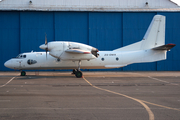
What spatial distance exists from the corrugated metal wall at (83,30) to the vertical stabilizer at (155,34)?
398 inches

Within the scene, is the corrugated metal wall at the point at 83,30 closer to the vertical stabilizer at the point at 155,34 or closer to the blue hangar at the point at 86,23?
the blue hangar at the point at 86,23

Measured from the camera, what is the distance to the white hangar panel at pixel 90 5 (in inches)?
1340

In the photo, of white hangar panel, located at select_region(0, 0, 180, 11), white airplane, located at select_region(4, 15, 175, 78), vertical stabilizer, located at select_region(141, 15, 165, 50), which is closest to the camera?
white airplane, located at select_region(4, 15, 175, 78)

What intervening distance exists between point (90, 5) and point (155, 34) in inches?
585

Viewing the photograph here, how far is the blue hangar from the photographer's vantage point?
34.1 metres

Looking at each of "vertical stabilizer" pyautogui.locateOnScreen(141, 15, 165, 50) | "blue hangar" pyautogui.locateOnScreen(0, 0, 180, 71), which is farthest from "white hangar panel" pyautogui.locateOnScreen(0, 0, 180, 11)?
"vertical stabilizer" pyautogui.locateOnScreen(141, 15, 165, 50)

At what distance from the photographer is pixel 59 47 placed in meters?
22.2

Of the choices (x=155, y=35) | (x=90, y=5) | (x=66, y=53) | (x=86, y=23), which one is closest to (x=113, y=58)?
(x=66, y=53)

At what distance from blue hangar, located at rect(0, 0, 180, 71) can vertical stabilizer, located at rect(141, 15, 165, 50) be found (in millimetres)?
10119

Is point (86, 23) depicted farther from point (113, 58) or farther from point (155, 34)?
point (155, 34)

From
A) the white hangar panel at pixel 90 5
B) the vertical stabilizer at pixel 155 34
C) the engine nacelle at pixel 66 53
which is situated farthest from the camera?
the white hangar panel at pixel 90 5

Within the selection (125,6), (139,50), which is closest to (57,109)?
(139,50)

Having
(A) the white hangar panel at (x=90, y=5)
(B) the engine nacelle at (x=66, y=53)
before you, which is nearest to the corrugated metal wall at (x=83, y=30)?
(A) the white hangar panel at (x=90, y=5)

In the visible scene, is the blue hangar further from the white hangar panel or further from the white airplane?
the white airplane
